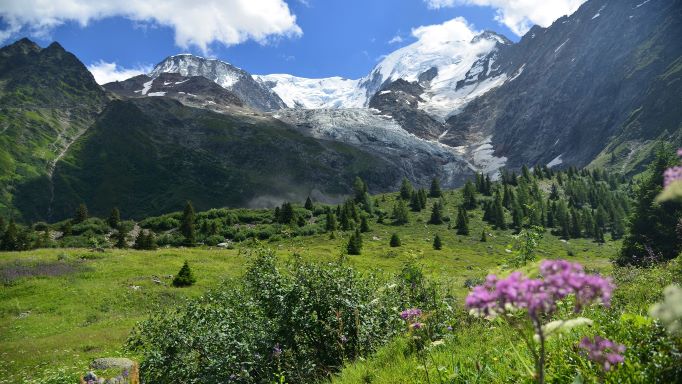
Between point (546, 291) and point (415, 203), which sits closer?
point (546, 291)

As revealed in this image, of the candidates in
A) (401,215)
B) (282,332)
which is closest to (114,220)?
(401,215)

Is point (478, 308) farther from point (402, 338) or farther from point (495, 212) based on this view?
point (495, 212)

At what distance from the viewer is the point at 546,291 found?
2684mm

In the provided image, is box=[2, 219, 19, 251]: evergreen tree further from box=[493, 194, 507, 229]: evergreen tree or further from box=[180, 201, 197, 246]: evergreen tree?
box=[493, 194, 507, 229]: evergreen tree

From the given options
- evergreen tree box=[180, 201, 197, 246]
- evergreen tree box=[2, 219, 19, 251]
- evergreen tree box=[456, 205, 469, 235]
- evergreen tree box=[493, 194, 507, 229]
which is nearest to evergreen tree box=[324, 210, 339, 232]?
evergreen tree box=[180, 201, 197, 246]

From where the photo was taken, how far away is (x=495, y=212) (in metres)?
122

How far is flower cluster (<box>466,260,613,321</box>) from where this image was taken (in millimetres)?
2596

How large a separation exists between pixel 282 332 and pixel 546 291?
329 inches

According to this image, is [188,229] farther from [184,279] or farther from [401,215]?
[401,215]

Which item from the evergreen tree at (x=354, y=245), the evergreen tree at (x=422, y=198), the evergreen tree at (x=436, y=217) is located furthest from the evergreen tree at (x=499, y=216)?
the evergreen tree at (x=354, y=245)

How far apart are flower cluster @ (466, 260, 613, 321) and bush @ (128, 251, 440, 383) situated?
6.65 meters

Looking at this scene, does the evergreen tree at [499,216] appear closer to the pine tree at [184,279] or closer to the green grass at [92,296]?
the green grass at [92,296]

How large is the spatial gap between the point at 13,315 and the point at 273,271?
29.7 meters

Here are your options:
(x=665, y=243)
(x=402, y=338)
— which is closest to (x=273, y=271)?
(x=402, y=338)
